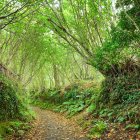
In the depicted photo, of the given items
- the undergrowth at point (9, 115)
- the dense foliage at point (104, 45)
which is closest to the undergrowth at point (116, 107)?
the dense foliage at point (104, 45)

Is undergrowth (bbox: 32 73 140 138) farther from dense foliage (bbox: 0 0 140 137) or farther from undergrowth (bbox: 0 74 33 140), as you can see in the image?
undergrowth (bbox: 0 74 33 140)

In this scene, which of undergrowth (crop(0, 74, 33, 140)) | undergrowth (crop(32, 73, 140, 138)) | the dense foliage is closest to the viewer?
the dense foliage

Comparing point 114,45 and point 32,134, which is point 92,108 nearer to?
point 32,134

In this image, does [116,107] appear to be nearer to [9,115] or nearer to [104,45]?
[104,45]

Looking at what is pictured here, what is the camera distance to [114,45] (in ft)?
32.0

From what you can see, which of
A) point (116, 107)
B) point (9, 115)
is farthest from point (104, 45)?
point (9, 115)

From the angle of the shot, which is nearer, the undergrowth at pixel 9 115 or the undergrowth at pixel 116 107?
the undergrowth at pixel 116 107

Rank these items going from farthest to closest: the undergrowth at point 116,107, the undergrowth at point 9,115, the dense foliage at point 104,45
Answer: the undergrowth at point 9,115
the undergrowth at point 116,107
the dense foliage at point 104,45

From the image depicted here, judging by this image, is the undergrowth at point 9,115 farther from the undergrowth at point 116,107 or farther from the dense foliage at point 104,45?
the undergrowth at point 116,107

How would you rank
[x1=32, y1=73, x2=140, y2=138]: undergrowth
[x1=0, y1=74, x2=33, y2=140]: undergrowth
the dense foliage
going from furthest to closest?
[x1=0, y1=74, x2=33, y2=140]: undergrowth → [x1=32, y1=73, x2=140, y2=138]: undergrowth → the dense foliage

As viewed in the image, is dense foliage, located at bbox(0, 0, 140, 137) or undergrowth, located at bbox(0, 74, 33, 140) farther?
undergrowth, located at bbox(0, 74, 33, 140)

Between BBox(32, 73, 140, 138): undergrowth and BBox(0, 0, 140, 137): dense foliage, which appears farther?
BBox(32, 73, 140, 138): undergrowth

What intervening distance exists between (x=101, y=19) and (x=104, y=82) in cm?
403

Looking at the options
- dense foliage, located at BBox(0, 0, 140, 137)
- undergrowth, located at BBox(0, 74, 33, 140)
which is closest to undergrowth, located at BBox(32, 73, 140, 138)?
dense foliage, located at BBox(0, 0, 140, 137)
